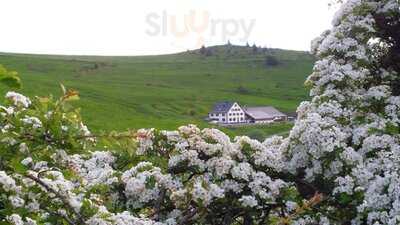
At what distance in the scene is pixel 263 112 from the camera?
553 ft

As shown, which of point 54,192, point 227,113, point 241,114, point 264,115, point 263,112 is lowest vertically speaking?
point 241,114

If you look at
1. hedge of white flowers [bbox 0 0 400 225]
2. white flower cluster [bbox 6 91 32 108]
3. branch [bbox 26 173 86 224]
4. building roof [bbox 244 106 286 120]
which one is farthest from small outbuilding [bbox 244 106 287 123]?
branch [bbox 26 173 86 224]

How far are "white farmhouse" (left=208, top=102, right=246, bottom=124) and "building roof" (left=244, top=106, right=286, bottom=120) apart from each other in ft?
8.60

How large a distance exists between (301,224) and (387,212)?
1.89 meters

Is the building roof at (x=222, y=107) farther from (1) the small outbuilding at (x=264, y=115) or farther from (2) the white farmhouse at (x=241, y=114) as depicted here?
(1) the small outbuilding at (x=264, y=115)

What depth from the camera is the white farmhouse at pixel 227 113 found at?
168m

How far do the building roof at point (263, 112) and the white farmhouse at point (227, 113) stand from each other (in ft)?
8.60

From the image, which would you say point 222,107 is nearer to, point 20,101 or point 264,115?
point 264,115

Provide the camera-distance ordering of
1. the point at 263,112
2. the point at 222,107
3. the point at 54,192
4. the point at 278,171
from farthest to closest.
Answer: the point at 222,107
the point at 263,112
the point at 278,171
the point at 54,192

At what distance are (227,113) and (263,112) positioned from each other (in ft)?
33.2

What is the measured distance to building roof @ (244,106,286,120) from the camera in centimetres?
16650

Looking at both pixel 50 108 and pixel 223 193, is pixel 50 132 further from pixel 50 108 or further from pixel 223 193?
pixel 223 193

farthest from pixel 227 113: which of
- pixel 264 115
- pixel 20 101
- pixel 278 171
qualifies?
pixel 20 101

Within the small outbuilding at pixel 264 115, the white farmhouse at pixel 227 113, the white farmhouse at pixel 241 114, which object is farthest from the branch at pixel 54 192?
the white farmhouse at pixel 227 113
